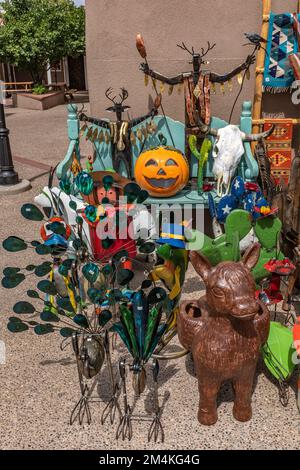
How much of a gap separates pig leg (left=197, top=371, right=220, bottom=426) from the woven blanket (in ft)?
11.7

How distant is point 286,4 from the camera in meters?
4.85

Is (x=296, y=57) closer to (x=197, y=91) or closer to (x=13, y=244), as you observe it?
(x=197, y=91)

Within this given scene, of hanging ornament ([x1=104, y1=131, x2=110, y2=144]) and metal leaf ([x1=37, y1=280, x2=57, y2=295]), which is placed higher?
hanging ornament ([x1=104, y1=131, x2=110, y2=144])

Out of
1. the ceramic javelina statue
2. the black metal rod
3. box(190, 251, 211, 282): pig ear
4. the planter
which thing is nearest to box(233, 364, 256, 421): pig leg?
the ceramic javelina statue

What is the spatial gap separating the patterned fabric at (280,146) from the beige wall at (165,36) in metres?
0.20

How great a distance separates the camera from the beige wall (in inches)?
194

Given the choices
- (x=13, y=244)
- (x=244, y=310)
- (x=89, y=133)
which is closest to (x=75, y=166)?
(x=89, y=133)

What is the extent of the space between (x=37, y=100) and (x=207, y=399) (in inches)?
661

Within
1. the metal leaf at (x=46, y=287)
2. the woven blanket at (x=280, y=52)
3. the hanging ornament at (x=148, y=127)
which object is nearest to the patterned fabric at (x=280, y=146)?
the woven blanket at (x=280, y=52)

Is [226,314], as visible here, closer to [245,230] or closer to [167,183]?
[245,230]

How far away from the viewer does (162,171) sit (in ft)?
14.9

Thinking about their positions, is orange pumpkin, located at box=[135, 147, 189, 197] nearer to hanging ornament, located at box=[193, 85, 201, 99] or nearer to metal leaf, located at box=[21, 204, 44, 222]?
hanging ornament, located at box=[193, 85, 201, 99]

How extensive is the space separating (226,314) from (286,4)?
383cm

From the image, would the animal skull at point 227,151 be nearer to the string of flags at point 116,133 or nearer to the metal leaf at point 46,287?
the string of flags at point 116,133
